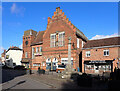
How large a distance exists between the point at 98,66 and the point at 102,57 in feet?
7.04

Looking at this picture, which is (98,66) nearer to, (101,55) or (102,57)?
(102,57)

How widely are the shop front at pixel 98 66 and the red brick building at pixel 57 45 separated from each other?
258cm

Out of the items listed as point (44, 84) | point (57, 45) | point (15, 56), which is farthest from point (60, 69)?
point (15, 56)

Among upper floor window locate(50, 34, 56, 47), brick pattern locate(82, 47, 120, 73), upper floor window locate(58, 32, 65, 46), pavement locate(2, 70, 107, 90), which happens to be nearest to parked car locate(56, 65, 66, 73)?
brick pattern locate(82, 47, 120, 73)

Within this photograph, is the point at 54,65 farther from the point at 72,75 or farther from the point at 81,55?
the point at 72,75

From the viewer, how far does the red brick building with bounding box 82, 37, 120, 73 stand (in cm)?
2147

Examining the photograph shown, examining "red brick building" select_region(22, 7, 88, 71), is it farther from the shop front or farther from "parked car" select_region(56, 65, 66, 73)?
the shop front

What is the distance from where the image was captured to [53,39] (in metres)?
30.1

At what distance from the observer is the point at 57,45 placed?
28.9m

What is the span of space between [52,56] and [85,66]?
9.09 meters

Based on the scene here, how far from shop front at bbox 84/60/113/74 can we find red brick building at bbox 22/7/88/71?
8.48 ft

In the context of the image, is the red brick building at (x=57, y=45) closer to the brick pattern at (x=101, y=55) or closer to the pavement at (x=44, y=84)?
the brick pattern at (x=101, y=55)

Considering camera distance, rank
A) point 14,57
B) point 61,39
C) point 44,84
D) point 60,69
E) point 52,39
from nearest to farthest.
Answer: point 44,84
point 60,69
point 61,39
point 52,39
point 14,57

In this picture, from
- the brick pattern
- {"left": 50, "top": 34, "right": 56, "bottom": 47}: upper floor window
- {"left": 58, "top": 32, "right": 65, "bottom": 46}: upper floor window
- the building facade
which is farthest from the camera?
the building facade
